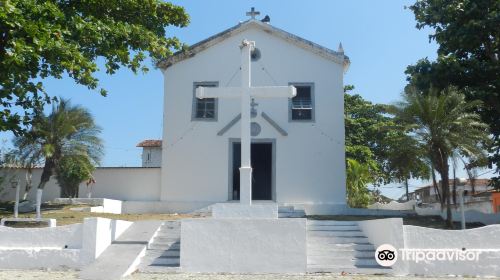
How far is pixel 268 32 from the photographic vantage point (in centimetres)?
1938

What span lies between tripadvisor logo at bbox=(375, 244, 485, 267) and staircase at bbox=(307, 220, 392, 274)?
0.81 feet

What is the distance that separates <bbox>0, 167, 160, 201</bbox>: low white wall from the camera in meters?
18.9

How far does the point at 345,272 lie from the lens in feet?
32.4

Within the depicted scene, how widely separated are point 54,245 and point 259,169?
9.78m

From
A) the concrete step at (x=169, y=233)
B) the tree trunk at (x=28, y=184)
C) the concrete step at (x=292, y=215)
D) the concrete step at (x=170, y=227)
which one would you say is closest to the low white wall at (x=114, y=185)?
the tree trunk at (x=28, y=184)

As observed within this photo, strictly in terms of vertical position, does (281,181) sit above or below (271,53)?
below

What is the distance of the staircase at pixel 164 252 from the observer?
→ 1016 cm

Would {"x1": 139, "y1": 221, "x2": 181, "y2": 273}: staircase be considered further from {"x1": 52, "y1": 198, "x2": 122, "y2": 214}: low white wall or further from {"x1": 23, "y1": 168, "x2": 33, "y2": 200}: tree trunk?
{"x1": 23, "y1": 168, "x2": 33, "y2": 200}: tree trunk

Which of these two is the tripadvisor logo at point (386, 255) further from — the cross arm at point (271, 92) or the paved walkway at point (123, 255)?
the paved walkway at point (123, 255)

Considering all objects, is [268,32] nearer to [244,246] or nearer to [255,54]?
[255,54]

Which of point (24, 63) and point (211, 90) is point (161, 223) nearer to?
point (211, 90)

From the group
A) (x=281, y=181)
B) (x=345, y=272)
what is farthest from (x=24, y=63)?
(x=281, y=181)

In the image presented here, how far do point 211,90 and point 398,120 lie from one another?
Result: 6549 mm

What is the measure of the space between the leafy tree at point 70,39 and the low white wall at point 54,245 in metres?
2.31
